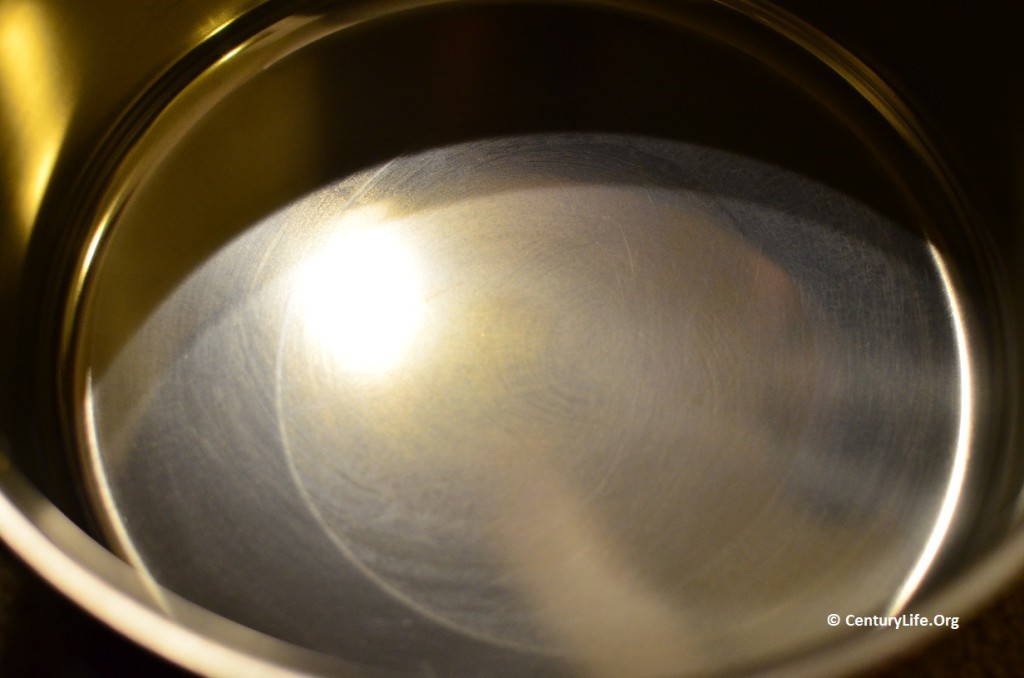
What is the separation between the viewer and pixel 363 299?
26.8 inches

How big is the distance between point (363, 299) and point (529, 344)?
12cm

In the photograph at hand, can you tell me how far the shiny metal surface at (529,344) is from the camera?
1.92 ft

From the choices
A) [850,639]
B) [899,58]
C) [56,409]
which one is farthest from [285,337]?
[899,58]

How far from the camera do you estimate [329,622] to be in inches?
22.5

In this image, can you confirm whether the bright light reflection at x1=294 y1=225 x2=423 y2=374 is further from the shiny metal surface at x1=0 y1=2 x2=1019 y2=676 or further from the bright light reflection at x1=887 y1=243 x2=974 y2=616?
the bright light reflection at x1=887 y1=243 x2=974 y2=616

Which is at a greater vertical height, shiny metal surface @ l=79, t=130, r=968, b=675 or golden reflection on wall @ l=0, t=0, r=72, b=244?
golden reflection on wall @ l=0, t=0, r=72, b=244

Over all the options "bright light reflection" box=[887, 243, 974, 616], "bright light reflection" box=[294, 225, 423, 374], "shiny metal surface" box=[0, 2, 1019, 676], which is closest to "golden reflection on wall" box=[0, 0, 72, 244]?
"shiny metal surface" box=[0, 2, 1019, 676]

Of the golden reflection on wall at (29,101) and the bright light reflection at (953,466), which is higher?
the golden reflection on wall at (29,101)

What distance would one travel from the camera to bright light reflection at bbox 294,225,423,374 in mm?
664

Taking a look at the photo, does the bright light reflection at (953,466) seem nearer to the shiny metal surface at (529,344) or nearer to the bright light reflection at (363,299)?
the shiny metal surface at (529,344)

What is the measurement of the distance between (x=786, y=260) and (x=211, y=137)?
460mm

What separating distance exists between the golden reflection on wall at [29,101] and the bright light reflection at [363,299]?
0.71ft

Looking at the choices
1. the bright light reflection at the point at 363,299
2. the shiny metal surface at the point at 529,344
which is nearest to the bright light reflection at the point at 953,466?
the shiny metal surface at the point at 529,344

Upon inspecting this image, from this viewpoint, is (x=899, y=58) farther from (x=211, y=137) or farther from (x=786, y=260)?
(x=211, y=137)
